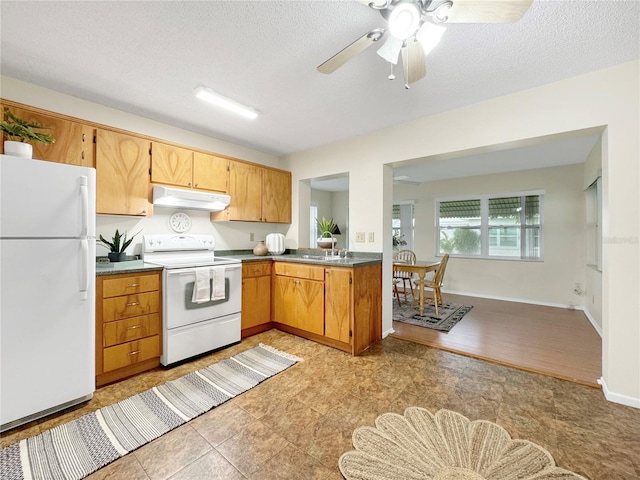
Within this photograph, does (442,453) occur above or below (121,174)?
below

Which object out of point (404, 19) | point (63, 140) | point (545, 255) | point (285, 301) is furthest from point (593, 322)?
point (63, 140)

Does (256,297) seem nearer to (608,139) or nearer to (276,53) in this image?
(276,53)

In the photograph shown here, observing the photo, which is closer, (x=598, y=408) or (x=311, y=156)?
(x=598, y=408)

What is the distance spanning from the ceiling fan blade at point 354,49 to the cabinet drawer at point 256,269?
7.47ft

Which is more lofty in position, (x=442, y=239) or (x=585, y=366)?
(x=442, y=239)

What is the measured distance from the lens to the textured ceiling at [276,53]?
1602 millimetres

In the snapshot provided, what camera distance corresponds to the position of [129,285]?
2.38 meters

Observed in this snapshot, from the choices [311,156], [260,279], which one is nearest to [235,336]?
[260,279]

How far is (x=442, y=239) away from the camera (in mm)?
6285

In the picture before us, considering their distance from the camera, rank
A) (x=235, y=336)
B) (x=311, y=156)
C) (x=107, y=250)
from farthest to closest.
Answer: (x=311, y=156), (x=235, y=336), (x=107, y=250)

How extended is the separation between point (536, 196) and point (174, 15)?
6.12 m

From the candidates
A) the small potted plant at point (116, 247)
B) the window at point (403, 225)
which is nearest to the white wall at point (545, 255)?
the window at point (403, 225)

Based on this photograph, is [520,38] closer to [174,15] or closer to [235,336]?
[174,15]

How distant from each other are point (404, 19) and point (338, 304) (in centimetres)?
239
